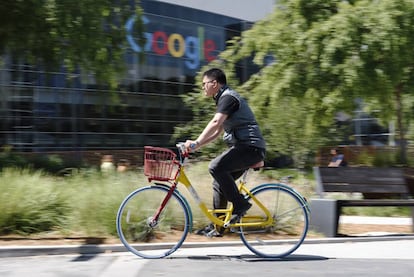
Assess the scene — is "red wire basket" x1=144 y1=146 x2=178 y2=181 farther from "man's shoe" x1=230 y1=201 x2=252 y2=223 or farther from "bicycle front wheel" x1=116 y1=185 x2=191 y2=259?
"man's shoe" x1=230 y1=201 x2=252 y2=223

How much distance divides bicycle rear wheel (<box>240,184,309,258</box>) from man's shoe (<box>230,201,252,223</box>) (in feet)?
0.31

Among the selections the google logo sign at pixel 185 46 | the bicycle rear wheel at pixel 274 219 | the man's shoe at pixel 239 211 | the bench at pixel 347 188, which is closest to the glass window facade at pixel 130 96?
the google logo sign at pixel 185 46

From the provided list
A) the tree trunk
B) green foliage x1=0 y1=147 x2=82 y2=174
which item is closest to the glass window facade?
green foliage x1=0 y1=147 x2=82 y2=174

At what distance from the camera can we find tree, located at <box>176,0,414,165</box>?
13391mm

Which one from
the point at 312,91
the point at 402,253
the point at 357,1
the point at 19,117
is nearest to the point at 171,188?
the point at 402,253

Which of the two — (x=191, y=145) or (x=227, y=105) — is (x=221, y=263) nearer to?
(x=191, y=145)

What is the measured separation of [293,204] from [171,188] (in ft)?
4.73

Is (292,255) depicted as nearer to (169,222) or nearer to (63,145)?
(169,222)

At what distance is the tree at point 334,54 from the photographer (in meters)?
13.4

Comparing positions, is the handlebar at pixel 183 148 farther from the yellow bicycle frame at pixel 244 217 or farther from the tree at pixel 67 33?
the tree at pixel 67 33

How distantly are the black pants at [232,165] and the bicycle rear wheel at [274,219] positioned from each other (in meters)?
0.32

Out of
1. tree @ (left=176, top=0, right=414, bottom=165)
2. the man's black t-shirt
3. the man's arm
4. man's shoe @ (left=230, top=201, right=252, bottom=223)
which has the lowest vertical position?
man's shoe @ (left=230, top=201, right=252, bottom=223)

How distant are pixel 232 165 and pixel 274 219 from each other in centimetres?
92

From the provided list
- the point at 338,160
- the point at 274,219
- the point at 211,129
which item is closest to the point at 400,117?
the point at 338,160
